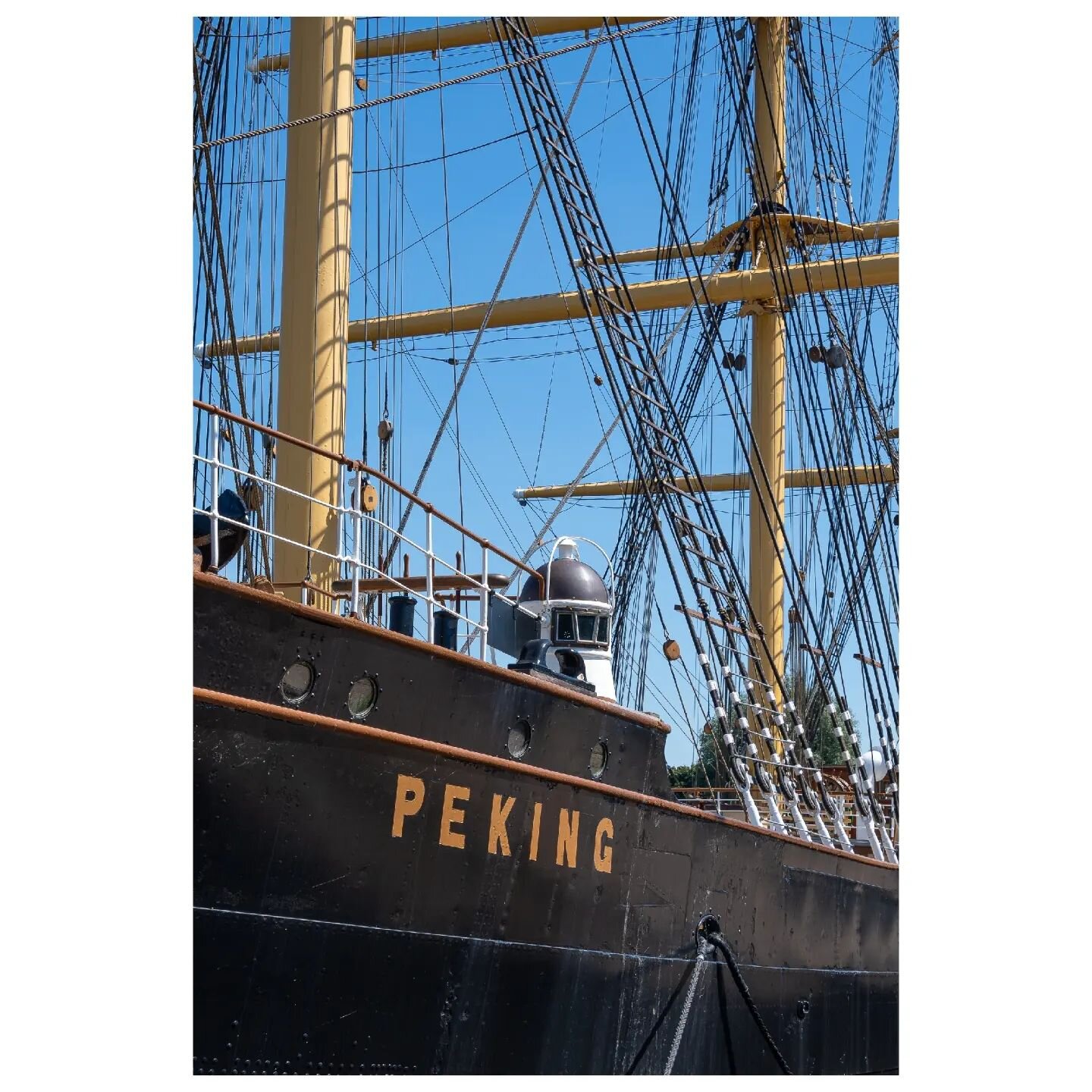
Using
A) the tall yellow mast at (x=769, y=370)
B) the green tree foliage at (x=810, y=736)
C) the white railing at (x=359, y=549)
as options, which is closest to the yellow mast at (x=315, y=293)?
the white railing at (x=359, y=549)

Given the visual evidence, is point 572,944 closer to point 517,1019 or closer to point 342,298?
point 517,1019

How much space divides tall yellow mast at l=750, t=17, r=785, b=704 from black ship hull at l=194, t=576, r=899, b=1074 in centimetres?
1288

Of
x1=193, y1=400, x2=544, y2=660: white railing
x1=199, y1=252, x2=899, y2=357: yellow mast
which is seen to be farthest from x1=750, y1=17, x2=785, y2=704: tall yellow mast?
x1=193, y1=400, x2=544, y2=660: white railing

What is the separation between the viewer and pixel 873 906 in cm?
1362

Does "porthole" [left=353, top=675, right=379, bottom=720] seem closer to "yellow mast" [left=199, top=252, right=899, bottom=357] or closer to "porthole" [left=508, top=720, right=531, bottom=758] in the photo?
"porthole" [left=508, top=720, right=531, bottom=758]

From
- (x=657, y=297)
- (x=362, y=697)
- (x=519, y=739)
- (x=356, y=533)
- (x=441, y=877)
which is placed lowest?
(x=441, y=877)

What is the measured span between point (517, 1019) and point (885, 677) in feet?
28.3

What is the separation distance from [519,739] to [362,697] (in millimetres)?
1372

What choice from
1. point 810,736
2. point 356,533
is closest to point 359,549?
point 356,533

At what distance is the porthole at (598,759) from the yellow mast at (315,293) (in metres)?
2.20

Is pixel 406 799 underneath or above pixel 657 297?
underneath

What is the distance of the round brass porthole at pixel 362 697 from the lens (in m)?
7.90

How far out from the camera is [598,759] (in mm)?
9828

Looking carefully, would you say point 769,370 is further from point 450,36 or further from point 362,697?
point 362,697
